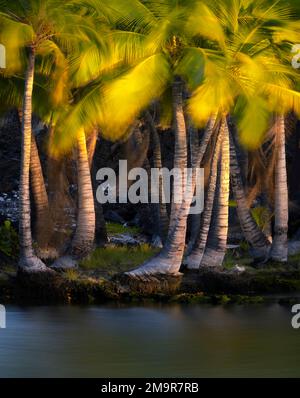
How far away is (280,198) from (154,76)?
808cm

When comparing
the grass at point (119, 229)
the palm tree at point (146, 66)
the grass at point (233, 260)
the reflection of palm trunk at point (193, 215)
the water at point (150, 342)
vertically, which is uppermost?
the palm tree at point (146, 66)

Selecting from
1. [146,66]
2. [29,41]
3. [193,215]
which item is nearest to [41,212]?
[193,215]

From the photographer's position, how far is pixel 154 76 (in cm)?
4653

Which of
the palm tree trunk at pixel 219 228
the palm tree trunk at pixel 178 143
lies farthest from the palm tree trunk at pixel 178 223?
the palm tree trunk at pixel 219 228

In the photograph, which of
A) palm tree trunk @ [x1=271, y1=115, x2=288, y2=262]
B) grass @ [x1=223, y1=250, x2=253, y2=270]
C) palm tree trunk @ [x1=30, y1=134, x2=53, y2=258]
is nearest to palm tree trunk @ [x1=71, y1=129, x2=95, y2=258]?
palm tree trunk @ [x1=30, y1=134, x2=53, y2=258]

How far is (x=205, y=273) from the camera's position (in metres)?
49.3

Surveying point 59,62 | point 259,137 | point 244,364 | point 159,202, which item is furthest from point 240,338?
point 159,202

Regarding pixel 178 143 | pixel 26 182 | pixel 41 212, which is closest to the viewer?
pixel 26 182

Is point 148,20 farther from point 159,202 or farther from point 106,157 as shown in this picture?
point 106,157

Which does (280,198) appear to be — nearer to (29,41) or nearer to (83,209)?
(83,209)

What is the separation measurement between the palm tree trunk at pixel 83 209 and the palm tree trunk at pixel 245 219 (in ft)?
15.4

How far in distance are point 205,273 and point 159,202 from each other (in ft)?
21.9

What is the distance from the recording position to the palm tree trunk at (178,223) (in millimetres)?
48406

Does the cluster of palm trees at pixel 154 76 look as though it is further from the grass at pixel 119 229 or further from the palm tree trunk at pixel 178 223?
the grass at pixel 119 229
